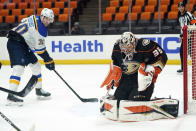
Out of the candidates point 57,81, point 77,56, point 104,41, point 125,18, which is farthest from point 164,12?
point 57,81

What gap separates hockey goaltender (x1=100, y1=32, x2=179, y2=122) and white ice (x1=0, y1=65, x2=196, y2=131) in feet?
0.27

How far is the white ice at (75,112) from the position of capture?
2.79 metres

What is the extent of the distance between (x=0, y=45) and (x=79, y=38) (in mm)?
1710

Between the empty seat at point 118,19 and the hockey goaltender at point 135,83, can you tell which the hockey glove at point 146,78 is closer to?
the hockey goaltender at point 135,83

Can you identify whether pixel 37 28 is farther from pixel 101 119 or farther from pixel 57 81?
pixel 57 81

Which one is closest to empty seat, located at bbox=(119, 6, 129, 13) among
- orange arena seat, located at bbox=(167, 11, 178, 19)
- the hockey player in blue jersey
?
orange arena seat, located at bbox=(167, 11, 178, 19)

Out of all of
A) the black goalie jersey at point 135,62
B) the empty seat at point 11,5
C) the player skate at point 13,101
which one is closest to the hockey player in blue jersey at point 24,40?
the player skate at point 13,101

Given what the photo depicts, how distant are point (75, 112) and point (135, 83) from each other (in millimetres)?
645

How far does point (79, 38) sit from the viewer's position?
7320mm

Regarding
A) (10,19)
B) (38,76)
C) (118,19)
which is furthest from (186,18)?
(10,19)

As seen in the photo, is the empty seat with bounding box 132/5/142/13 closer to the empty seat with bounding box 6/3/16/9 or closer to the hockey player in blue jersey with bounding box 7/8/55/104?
the empty seat with bounding box 6/3/16/9

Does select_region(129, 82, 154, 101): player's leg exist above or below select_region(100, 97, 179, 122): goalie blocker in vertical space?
above

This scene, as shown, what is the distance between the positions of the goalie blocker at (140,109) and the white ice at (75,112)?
0.05 meters

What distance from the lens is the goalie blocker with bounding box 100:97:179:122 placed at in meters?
2.85
